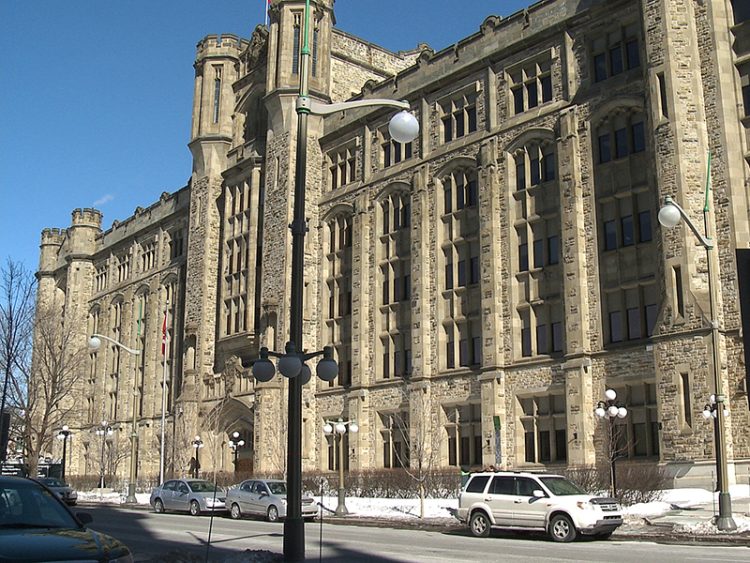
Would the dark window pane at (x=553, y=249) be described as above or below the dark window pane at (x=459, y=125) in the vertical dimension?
below

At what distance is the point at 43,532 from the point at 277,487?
22.3 metres

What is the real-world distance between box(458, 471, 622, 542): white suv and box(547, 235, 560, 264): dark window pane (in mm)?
15390

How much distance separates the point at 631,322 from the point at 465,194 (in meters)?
11.1

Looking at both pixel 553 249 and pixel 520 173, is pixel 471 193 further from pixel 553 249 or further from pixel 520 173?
pixel 553 249

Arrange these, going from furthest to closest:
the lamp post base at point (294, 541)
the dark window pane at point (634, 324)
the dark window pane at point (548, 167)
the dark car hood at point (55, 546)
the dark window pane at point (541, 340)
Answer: the dark window pane at point (548, 167) → the dark window pane at point (541, 340) → the dark window pane at point (634, 324) → the lamp post base at point (294, 541) → the dark car hood at point (55, 546)

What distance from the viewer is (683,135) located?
30781 millimetres

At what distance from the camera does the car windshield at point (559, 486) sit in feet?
69.4

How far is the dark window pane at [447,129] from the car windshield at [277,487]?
19599 mm

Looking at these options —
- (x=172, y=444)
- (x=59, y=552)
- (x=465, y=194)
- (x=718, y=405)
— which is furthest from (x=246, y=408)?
(x=59, y=552)

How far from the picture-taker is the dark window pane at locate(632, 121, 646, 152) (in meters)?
33.6

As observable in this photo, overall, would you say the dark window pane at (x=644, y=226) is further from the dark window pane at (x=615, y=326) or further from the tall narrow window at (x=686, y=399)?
the tall narrow window at (x=686, y=399)

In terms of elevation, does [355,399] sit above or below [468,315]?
below

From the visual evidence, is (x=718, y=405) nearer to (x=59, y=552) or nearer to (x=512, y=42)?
(x=59, y=552)

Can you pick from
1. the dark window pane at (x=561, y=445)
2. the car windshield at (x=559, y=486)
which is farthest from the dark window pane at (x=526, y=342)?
the car windshield at (x=559, y=486)
